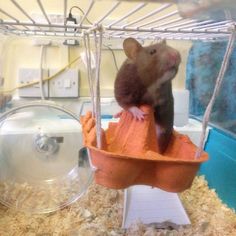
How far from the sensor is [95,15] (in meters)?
1.10

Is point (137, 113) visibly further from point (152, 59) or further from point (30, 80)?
point (30, 80)

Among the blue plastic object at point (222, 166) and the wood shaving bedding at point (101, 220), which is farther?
the blue plastic object at point (222, 166)

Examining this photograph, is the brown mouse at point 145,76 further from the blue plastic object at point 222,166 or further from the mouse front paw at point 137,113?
the blue plastic object at point 222,166

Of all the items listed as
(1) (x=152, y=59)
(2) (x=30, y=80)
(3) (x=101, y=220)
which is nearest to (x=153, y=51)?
(1) (x=152, y=59)

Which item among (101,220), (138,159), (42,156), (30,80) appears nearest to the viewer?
(138,159)

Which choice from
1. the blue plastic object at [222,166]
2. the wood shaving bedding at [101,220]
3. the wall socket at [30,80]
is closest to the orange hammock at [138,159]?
the wood shaving bedding at [101,220]

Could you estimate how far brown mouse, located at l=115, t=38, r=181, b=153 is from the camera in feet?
1.64

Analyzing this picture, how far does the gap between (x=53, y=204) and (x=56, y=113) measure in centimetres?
24

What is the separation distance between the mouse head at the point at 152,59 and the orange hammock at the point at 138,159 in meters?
0.06

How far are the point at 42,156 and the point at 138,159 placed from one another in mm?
471

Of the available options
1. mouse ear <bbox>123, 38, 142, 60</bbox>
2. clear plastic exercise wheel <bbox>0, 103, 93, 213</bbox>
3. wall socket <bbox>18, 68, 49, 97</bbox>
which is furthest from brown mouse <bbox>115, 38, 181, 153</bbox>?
wall socket <bbox>18, 68, 49, 97</bbox>

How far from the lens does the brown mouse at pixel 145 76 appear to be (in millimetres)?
499

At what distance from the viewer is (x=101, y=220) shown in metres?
0.75

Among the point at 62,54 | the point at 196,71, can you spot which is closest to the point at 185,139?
the point at 196,71
